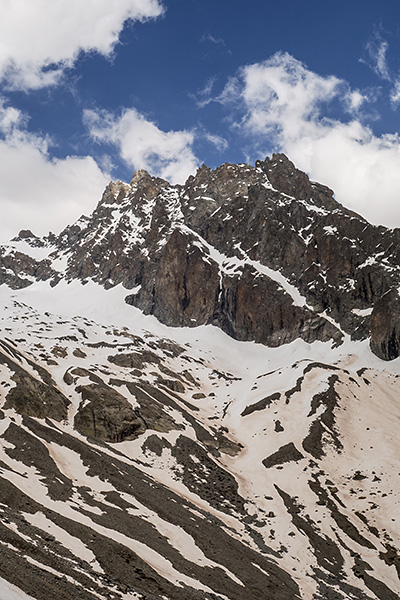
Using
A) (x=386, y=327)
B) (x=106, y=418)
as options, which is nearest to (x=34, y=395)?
(x=106, y=418)

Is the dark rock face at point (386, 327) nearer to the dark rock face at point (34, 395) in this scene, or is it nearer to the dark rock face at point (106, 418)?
the dark rock face at point (106, 418)

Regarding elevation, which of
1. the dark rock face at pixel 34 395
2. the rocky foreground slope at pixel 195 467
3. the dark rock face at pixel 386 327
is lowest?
the dark rock face at pixel 34 395

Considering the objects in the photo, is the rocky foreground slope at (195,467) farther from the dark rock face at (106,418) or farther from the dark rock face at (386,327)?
the dark rock face at (386,327)

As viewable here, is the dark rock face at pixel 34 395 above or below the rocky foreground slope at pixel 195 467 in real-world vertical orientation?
below

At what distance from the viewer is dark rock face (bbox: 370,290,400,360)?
136 m

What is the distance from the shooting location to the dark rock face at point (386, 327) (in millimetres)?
136125

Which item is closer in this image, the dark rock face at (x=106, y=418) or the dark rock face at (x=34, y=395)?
the dark rock face at (x=34, y=395)

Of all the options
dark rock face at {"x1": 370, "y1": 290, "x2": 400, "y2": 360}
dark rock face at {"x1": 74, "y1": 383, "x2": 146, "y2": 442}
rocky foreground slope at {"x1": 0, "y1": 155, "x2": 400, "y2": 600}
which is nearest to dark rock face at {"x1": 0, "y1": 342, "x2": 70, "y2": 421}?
rocky foreground slope at {"x1": 0, "y1": 155, "x2": 400, "y2": 600}

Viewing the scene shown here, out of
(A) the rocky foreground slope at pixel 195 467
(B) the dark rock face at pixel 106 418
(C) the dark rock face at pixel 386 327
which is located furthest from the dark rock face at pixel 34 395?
(C) the dark rock face at pixel 386 327

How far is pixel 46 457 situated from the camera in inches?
2058

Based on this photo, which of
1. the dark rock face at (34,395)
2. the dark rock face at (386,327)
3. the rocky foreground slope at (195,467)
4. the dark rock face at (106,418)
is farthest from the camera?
the dark rock face at (386,327)

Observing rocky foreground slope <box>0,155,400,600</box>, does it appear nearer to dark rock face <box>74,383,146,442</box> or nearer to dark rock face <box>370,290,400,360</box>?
dark rock face <box>74,383,146,442</box>

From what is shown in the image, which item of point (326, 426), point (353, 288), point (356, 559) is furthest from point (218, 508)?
point (353, 288)

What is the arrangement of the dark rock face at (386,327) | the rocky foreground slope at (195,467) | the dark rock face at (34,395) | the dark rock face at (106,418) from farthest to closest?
the dark rock face at (386,327) < the dark rock face at (106,418) < the dark rock face at (34,395) < the rocky foreground slope at (195,467)
